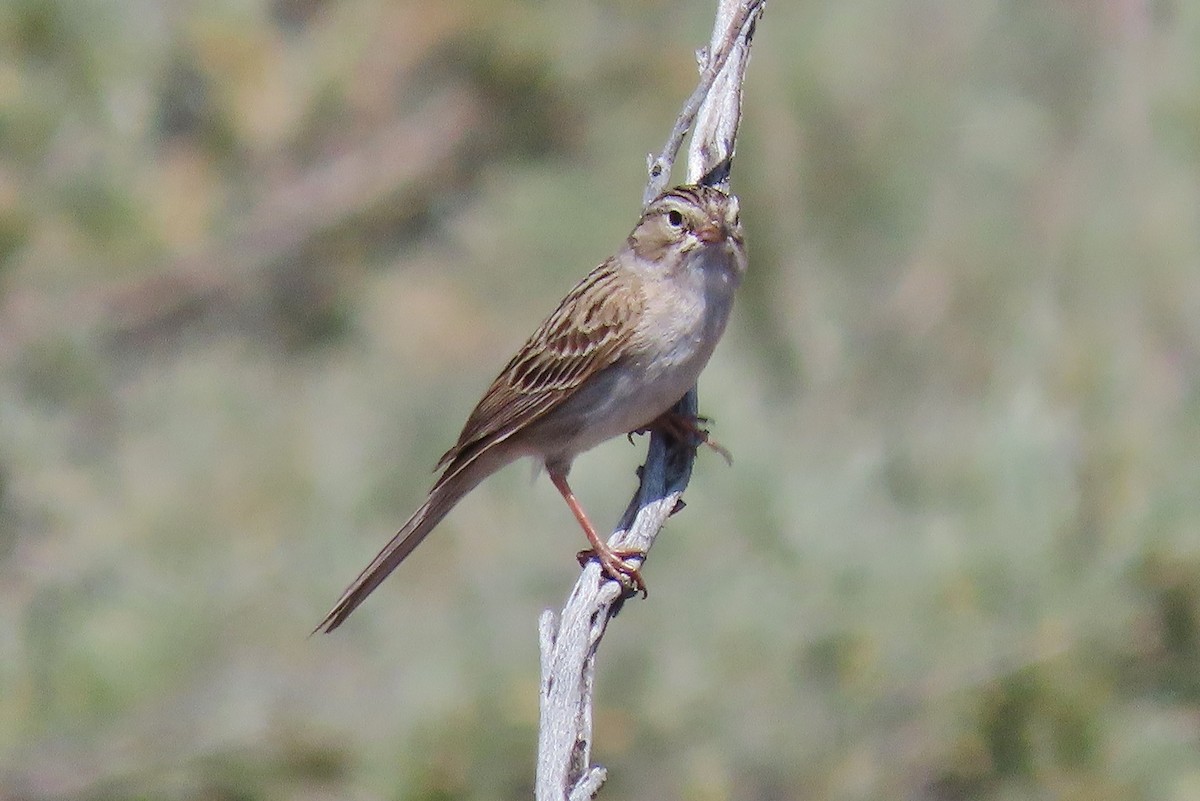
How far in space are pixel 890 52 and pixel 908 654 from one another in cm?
371

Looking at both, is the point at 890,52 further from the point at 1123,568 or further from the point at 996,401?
the point at 1123,568

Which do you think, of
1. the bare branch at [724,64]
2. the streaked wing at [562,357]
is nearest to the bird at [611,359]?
the streaked wing at [562,357]

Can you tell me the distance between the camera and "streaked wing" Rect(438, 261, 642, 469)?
4973mm

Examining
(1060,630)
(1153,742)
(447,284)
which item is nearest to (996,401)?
(1060,630)

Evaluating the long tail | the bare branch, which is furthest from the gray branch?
the long tail

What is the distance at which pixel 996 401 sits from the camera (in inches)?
281

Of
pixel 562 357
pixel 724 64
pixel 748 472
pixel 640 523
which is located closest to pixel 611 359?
pixel 562 357

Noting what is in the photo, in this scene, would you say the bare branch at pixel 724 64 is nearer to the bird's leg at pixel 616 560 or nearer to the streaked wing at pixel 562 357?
the streaked wing at pixel 562 357

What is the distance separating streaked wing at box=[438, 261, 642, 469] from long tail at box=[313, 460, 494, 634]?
0.21 feet

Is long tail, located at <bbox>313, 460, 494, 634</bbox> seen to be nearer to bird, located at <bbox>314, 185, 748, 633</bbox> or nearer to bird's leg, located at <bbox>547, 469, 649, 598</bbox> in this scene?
bird, located at <bbox>314, 185, 748, 633</bbox>

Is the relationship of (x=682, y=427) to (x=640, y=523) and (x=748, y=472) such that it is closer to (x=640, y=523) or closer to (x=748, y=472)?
(x=640, y=523)

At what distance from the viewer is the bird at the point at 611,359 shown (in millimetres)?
4758

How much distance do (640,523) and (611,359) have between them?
29.5 inches

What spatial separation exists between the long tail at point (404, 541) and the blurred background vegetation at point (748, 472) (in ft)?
5.36
